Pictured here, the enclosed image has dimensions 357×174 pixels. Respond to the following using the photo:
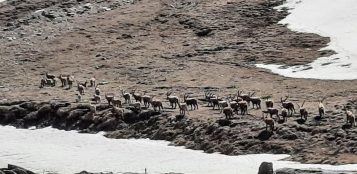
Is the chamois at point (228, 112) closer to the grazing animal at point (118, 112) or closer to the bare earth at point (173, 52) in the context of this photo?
the bare earth at point (173, 52)

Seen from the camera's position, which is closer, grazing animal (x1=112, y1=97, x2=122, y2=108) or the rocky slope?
the rocky slope

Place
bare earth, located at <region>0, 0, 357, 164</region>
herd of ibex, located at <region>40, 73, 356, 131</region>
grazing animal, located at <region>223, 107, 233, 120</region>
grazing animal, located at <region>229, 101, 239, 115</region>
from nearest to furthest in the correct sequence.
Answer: herd of ibex, located at <region>40, 73, 356, 131</region>, grazing animal, located at <region>223, 107, 233, 120</region>, grazing animal, located at <region>229, 101, 239, 115</region>, bare earth, located at <region>0, 0, 357, 164</region>

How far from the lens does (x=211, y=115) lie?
39938mm

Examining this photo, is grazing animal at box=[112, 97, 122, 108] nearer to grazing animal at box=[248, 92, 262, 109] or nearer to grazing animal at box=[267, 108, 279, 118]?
grazing animal at box=[248, 92, 262, 109]

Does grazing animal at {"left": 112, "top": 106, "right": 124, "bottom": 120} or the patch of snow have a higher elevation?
the patch of snow

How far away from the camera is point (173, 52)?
62656 millimetres

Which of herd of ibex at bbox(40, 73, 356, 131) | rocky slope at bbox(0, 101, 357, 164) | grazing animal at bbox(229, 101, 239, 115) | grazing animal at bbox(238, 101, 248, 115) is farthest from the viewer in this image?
grazing animal at bbox(229, 101, 239, 115)

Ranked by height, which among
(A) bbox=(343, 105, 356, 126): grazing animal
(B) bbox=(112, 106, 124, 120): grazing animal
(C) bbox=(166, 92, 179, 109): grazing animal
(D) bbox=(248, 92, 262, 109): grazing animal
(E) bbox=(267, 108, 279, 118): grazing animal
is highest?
(A) bbox=(343, 105, 356, 126): grazing animal

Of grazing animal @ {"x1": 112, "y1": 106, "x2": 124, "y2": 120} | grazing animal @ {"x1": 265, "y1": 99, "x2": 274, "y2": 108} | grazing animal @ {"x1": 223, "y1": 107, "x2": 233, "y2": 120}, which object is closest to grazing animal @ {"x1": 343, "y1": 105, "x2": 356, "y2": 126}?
grazing animal @ {"x1": 265, "y1": 99, "x2": 274, "y2": 108}

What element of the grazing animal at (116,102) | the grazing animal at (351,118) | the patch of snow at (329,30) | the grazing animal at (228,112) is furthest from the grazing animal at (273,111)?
the patch of snow at (329,30)

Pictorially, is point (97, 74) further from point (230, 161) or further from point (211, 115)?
point (230, 161)

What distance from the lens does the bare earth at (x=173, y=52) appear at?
43466 millimetres

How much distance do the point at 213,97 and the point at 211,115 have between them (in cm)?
332

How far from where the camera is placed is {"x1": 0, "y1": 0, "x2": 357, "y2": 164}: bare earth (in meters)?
43.5
